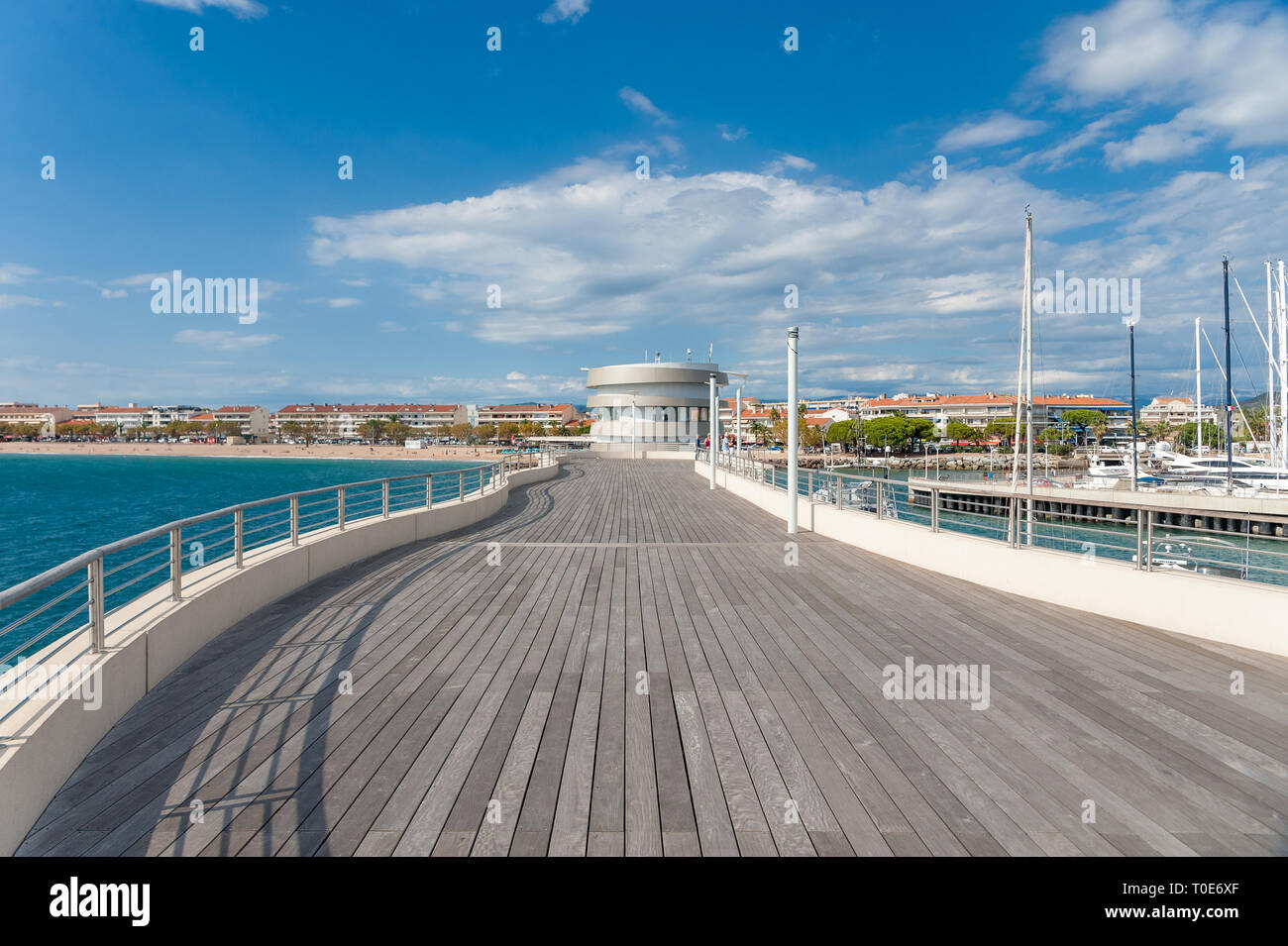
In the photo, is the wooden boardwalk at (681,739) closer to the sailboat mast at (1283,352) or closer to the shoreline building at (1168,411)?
the sailboat mast at (1283,352)

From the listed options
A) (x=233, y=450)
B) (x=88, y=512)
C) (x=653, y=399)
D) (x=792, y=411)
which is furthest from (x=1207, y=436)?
(x=233, y=450)

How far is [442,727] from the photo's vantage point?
3627 millimetres

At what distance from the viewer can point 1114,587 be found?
582 cm

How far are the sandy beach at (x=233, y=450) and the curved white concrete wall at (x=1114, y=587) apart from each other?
417 feet

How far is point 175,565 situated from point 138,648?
0.87 m

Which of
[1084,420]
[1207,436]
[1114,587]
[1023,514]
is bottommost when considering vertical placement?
[1114,587]

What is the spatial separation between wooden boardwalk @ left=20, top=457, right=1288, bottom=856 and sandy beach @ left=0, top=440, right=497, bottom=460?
128854 mm

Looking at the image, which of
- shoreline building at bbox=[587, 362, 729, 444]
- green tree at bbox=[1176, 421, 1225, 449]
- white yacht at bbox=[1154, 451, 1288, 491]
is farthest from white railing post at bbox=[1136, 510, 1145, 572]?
green tree at bbox=[1176, 421, 1225, 449]

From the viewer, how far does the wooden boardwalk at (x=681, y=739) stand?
8.75ft

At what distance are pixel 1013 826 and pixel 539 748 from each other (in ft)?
6.95
